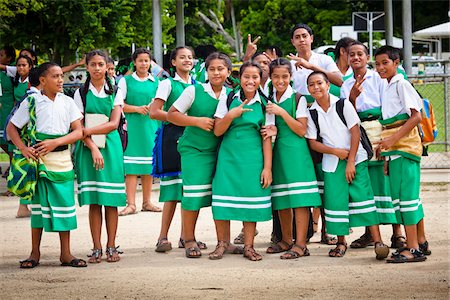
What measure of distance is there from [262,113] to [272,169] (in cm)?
50

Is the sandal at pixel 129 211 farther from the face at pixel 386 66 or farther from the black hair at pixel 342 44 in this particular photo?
the face at pixel 386 66

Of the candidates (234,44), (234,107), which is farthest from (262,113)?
(234,44)

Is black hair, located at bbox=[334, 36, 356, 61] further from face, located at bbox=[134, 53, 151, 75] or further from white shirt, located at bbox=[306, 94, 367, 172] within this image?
face, located at bbox=[134, 53, 151, 75]

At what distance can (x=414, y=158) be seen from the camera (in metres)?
7.96

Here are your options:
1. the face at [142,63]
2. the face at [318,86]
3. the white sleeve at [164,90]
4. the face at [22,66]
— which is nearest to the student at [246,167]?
the face at [318,86]

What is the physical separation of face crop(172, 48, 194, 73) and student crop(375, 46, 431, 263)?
180cm

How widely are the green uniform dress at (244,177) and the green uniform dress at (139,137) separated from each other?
11.3ft

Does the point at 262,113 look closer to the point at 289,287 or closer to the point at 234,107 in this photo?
the point at 234,107

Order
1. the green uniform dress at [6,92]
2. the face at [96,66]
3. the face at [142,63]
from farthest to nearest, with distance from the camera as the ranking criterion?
the green uniform dress at [6,92] < the face at [142,63] < the face at [96,66]

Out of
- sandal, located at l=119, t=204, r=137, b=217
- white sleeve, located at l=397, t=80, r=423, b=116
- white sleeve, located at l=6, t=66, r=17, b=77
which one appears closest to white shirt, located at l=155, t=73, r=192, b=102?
white sleeve, located at l=397, t=80, r=423, b=116

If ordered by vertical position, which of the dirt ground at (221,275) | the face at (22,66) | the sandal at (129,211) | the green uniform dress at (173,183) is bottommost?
the dirt ground at (221,275)

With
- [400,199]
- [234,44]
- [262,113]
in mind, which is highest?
[234,44]

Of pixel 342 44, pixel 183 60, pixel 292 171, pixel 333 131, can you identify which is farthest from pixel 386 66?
pixel 183 60

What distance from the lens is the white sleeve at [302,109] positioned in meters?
8.25
